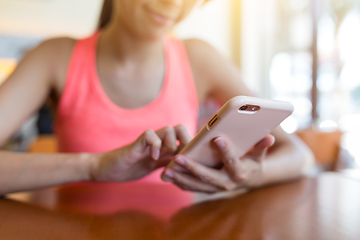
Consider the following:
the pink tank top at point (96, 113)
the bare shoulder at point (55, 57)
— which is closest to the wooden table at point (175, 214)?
the pink tank top at point (96, 113)

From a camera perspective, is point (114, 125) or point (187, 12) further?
point (114, 125)

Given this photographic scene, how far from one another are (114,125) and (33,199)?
0.22 meters

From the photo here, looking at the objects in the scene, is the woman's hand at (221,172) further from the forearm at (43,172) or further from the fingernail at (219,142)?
the forearm at (43,172)

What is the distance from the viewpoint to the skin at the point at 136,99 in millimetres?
409

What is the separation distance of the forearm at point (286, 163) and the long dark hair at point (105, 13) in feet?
1.55

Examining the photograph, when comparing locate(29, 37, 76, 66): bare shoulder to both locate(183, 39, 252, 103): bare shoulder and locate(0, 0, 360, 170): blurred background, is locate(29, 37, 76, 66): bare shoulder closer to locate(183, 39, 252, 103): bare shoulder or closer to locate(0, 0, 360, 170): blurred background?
locate(183, 39, 252, 103): bare shoulder

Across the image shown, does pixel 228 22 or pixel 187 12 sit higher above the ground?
pixel 187 12

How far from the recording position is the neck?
0.62 metres

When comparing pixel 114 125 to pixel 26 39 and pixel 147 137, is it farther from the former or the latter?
pixel 26 39

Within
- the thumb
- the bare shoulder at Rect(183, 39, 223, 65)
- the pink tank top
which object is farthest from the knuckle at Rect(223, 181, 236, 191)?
the bare shoulder at Rect(183, 39, 223, 65)

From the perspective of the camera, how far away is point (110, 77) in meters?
0.65

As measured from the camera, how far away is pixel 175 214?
0.36 meters

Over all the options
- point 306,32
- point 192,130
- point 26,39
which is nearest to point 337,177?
point 192,130

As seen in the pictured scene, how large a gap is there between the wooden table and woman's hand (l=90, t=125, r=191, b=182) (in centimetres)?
4
